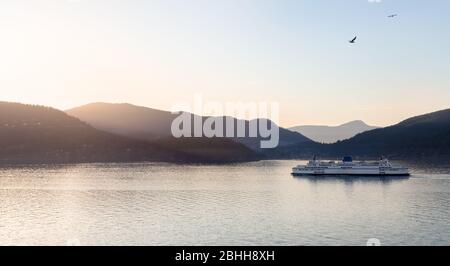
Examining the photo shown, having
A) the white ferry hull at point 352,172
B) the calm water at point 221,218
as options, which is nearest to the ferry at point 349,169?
the white ferry hull at point 352,172

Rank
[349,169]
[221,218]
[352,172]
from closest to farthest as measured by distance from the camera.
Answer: [221,218], [352,172], [349,169]

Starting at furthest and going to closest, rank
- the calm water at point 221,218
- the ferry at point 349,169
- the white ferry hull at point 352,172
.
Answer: the ferry at point 349,169, the white ferry hull at point 352,172, the calm water at point 221,218

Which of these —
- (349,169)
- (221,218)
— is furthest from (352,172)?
(221,218)

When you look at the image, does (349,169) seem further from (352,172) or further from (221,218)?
(221,218)

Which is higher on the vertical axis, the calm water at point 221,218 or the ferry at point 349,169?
the ferry at point 349,169

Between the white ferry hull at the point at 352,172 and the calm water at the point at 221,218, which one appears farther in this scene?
the white ferry hull at the point at 352,172

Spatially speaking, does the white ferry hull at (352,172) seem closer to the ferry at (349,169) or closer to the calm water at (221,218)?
the ferry at (349,169)

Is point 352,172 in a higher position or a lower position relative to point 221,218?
higher

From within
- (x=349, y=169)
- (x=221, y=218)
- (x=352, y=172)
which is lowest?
(x=221, y=218)

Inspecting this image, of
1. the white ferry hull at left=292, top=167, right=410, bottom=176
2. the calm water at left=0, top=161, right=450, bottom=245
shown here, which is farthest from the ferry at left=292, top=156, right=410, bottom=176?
the calm water at left=0, top=161, right=450, bottom=245

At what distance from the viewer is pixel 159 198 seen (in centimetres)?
7738

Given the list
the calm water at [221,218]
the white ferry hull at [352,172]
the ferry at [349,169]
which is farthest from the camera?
the ferry at [349,169]
